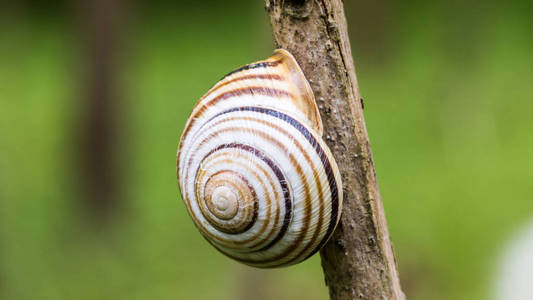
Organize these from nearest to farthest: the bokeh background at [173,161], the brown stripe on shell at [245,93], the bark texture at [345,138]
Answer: the bark texture at [345,138] → the brown stripe on shell at [245,93] → the bokeh background at [173,161]

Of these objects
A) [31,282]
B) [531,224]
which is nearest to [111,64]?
[31,282]

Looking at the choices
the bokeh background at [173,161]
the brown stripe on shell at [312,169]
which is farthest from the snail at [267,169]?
the bokeh background at [173,161]

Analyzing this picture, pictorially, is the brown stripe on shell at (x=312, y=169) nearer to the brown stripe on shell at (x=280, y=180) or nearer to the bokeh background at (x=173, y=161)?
the brown stripe on shell at (x=280, y=180)

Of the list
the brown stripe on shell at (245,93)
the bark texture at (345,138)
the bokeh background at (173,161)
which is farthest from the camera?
the bokeh background at (173,161)

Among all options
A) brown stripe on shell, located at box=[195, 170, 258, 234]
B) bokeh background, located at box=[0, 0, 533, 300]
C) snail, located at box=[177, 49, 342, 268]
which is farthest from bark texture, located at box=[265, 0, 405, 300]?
bokeh background, located at box=[0, 0, 533, 300]

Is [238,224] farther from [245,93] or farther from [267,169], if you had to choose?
[245,93]

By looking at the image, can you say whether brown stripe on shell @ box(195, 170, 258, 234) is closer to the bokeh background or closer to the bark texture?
the bark texture
